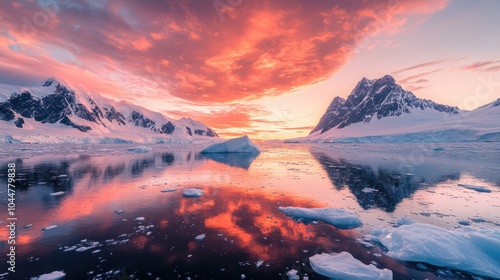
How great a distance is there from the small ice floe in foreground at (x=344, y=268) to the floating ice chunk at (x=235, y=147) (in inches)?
1623

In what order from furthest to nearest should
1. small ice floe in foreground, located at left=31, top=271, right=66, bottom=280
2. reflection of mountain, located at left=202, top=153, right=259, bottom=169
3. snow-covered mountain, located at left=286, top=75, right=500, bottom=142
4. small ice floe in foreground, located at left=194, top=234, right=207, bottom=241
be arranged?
snow-covered mountain, located at left=286, top=75, right=500, bottom=142 → reflection of mountain, located at left=202, top=153, right=259, bottom=169 → small ice floe in foreground, located at left=194, top=234, right=207, bottom=241 → small ice floe in foreground, located at left=31, top=271, right=66, bottom=280

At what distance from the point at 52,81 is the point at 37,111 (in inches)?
1328

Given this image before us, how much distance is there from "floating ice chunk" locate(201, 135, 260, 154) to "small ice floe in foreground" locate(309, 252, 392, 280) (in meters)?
41.2

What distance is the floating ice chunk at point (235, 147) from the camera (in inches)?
1901

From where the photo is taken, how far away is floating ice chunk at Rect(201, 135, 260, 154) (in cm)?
4828

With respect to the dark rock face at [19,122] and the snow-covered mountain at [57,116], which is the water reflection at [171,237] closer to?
the snow-covered mountain at [57,116]

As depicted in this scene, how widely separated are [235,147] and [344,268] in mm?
44264

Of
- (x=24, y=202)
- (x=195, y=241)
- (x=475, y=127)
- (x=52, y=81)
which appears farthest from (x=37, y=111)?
(x=475, y=127)

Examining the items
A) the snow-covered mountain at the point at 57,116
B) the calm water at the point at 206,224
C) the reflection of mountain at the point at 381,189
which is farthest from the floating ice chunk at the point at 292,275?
the snow-covered mountain at the point at 57,116

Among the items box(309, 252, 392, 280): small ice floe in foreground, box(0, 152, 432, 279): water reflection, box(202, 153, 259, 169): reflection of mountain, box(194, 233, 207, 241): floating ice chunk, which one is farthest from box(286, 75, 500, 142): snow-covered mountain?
box(194, 233, 207, 241): floating ice chunk

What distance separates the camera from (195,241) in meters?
7.27

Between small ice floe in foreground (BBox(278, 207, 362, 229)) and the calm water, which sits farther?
small ice floe in foreground (BBox(278, 207, 362, 229))

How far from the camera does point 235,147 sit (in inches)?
1956

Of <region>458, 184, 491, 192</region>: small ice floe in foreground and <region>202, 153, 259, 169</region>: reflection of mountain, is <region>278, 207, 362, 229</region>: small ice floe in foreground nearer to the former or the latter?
<region>458, 184, 491, 192</region>: small ice floe in foreground
